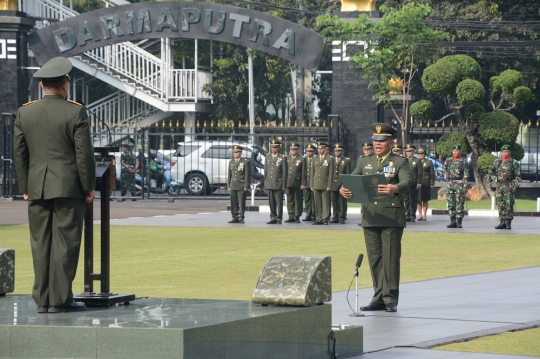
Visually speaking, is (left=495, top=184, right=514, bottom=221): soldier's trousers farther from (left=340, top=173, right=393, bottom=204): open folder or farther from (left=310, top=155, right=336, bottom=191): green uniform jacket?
(left=340, top=173, right=393, bottom=204): open folder

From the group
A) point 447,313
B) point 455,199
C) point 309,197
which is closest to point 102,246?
point 447,313

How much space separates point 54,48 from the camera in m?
31.8

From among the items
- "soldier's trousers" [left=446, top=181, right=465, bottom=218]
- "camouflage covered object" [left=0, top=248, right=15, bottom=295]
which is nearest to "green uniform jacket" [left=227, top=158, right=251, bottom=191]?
"soldier's trousers" [left=446, top=181, right=465, bottom=218]

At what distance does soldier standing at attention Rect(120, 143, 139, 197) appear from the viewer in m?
32.2

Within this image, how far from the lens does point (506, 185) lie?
72.2 ft

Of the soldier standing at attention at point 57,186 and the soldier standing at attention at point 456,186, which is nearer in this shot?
the soldier standing at attention at point 57,186

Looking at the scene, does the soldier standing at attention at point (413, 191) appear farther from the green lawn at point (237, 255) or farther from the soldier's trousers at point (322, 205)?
the green lawn at point (237, 255)

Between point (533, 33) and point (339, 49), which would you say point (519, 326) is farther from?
point (533, 33)

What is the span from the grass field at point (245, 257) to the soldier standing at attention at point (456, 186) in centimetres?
162

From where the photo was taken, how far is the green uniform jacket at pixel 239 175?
24.6 meters

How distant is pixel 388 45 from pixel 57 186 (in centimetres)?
2238

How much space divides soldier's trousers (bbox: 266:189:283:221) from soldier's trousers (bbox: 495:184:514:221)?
4.70 meters

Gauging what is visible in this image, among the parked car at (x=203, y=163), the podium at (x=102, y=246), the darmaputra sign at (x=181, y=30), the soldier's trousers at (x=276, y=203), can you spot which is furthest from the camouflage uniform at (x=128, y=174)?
the podium at (x=102, y=246)

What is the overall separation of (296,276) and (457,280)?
555 centimetres
